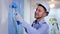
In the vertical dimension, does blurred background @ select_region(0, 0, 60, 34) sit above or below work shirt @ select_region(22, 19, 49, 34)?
above

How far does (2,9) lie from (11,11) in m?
0.10

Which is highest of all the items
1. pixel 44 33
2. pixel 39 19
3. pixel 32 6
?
pixel 32 6

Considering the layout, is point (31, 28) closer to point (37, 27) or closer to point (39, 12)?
point (37, 27)

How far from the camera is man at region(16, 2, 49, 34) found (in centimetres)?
138

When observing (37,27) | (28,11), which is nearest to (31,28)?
(37,27)

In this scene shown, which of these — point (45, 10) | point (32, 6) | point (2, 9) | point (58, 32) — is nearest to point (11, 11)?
point (2, 9)

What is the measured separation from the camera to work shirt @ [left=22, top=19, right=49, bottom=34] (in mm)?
1372

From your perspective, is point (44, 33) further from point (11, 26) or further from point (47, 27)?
point (11, 26)

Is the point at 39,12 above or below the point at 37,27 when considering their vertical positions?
above

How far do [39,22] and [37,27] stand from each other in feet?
0.17

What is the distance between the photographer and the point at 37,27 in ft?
4.55

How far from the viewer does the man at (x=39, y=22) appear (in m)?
1.38

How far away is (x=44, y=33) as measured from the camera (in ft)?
4.50

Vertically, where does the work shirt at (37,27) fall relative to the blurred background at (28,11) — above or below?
below
